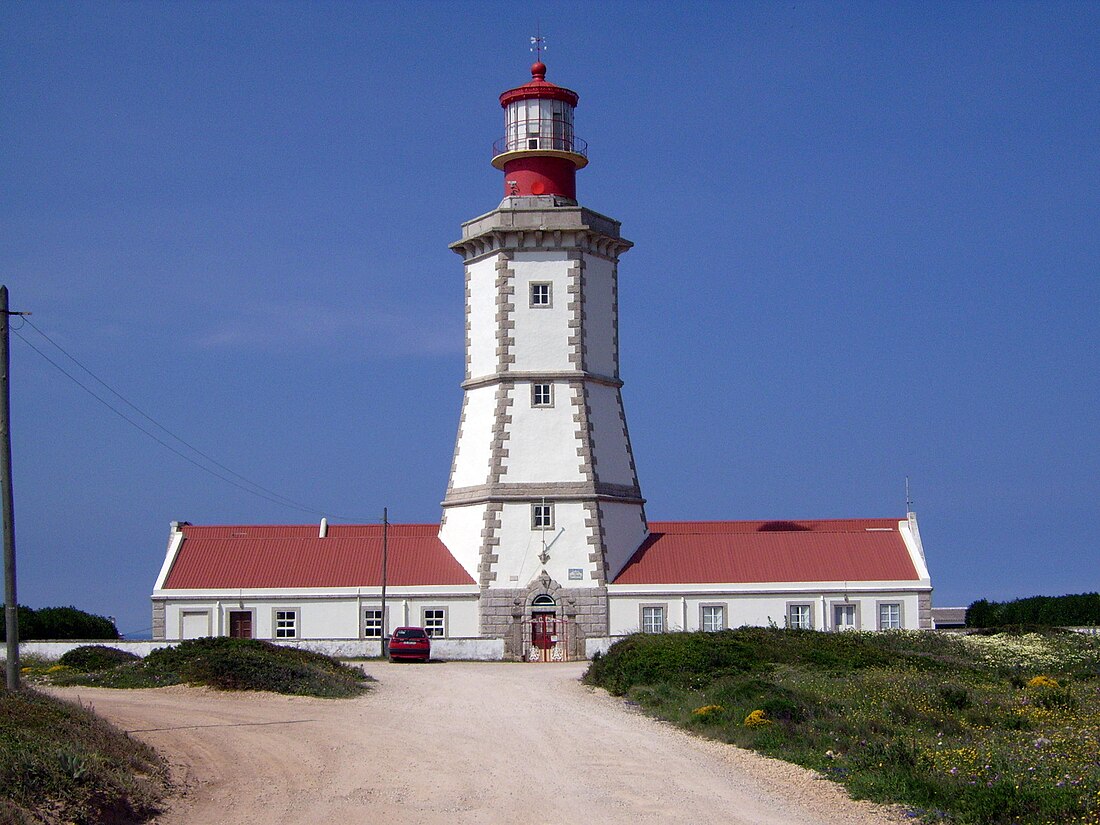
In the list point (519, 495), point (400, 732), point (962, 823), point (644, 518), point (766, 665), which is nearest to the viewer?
point (962, 823)

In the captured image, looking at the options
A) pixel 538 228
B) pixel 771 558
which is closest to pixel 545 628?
pixel 771 558

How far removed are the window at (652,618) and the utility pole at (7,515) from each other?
21.9 m

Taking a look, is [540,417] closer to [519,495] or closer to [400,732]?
[519,495]

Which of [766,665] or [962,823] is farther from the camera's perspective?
[766,665]

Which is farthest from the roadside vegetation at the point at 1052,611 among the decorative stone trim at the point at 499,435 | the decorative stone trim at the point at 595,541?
the decorative stone trim at the point at 499,435

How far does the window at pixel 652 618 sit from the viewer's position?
129 feet

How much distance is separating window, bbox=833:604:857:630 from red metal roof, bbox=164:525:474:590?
10.7 m

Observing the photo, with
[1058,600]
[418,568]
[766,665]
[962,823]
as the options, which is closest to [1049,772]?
[962,823]

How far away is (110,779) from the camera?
13492 mm

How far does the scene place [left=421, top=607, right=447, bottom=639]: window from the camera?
1569 inches

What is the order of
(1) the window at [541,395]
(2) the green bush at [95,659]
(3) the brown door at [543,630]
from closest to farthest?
1. (2) the green bush at [95,659]
2. (3) the brown door at [543,630]
3. (1) the window at [541,395]

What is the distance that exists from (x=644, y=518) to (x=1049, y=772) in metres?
28.3

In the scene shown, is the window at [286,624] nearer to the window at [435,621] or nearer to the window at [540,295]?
the window at [435,621]

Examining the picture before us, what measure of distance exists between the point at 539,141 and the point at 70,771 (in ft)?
98.6
